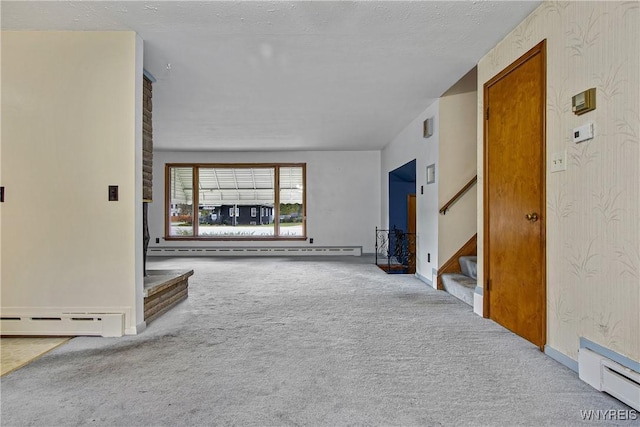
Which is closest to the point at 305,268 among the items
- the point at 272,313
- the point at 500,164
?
the point at 272,313

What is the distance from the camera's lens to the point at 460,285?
3875 millimetres

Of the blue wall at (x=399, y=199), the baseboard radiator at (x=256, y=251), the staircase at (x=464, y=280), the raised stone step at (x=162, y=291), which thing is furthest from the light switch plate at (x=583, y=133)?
the baseboard radiator at (x=256, y=251)

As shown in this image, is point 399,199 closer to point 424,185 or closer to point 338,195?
point 338,195

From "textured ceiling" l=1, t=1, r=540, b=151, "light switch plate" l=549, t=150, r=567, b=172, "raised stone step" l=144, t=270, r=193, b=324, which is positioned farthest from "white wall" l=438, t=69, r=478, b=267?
"raised stone step" l=144, t=270, r=193, b=324

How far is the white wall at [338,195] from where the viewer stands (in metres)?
8.29

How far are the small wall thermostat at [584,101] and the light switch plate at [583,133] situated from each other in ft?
0.29

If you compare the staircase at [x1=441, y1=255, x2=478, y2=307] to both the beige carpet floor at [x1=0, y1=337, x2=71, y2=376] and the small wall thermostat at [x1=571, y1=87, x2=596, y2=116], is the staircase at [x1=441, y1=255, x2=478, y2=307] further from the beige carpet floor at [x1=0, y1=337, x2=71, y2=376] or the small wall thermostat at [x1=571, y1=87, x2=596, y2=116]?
the beige carpet floor at [x1=0, y1=337, x2=71, y2=376]

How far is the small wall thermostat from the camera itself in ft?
6.49

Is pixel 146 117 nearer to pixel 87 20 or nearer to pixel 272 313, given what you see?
pixel 87 20

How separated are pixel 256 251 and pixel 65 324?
17.8 ft

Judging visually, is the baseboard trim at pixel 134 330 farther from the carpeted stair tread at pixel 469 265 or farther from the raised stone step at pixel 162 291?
the carpeted stair tread at pixel 469 265

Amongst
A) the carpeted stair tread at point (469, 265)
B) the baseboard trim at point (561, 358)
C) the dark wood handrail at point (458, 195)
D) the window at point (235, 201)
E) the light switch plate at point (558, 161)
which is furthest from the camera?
the window at point (235, 201)

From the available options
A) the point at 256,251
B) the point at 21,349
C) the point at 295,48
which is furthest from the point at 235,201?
the point at 21,349

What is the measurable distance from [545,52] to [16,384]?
12.2 feet
